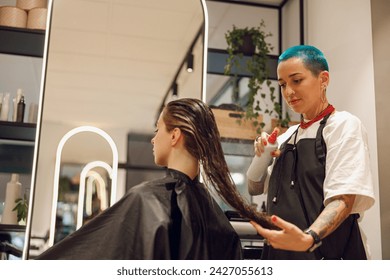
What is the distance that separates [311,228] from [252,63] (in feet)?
5.33

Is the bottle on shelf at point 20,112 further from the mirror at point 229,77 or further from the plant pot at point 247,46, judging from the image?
the plant pot at point 247,46

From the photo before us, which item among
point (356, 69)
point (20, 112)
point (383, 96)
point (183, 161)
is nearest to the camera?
point (183, 161)

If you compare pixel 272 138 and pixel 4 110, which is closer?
pixel 272 138

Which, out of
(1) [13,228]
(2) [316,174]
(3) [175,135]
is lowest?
(1) [13,228]

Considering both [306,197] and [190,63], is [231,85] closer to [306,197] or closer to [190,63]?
[190,63]

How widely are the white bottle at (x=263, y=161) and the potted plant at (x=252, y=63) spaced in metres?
1.05

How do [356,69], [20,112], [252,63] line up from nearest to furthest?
[356,69]
[20,112]
[252,63]

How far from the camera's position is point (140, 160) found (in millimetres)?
2465

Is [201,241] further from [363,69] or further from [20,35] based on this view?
[20,35]

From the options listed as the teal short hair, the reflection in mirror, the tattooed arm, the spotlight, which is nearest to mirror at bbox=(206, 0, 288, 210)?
the reflection in mirror

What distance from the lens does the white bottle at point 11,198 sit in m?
2.27

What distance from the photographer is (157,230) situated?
1466 millimetres

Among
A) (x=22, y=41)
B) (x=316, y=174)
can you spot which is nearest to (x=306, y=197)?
(x=316, y=174)

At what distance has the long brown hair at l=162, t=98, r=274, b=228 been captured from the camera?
61.9 inches
